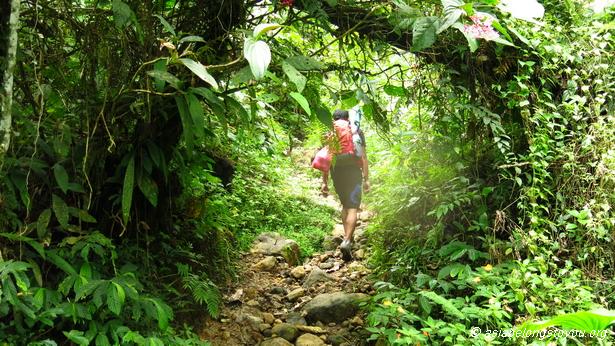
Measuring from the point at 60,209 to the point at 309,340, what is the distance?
2.00 metres

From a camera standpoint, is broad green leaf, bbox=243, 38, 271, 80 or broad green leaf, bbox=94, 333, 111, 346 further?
broad green leaf, bbox=94, 333, 111, 346

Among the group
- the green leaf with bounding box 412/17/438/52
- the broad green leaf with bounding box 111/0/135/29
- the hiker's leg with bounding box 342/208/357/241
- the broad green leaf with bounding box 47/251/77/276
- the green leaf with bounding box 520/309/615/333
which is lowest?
the hiker's leg with bounding box 342/208/357/241

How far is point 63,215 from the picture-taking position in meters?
2.60

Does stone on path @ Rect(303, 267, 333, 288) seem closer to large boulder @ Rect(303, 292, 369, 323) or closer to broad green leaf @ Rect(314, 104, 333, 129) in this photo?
large boulder @ Rect(303, 292, 369, 323)

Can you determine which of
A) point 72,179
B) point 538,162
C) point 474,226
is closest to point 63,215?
point 72,179

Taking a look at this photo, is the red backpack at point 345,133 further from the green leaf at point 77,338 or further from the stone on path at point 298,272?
the green leaf at point 77,338

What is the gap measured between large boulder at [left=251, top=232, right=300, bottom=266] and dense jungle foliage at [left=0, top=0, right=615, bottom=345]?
1009 mm

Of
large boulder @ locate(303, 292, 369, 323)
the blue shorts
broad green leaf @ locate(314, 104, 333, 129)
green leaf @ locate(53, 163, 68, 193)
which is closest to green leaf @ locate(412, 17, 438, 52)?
broad green leaf @ locate(314, 104, 333, 129)

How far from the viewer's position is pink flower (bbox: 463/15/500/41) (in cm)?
233

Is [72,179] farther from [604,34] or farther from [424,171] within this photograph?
[604,34]

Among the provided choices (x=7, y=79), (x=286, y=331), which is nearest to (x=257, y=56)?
(x=7, y=79)

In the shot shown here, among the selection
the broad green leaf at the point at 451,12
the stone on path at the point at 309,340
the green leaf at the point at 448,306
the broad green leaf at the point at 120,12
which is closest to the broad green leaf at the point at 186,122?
the broad green leaf at the point at 120,12

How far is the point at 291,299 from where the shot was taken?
440 centimetres

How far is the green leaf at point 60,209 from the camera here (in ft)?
8.47
